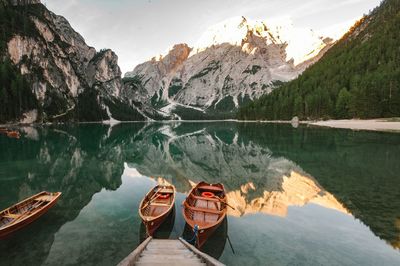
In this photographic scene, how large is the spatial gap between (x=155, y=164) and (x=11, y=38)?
660 feet

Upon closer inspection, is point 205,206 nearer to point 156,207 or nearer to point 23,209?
point 156,207

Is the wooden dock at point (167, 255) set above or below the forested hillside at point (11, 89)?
below

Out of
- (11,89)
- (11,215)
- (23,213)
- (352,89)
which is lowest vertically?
(23,213)

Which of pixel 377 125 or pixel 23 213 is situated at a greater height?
pixel 377 125

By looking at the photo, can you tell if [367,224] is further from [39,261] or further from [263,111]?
[263,111]

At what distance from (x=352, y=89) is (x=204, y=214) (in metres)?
138

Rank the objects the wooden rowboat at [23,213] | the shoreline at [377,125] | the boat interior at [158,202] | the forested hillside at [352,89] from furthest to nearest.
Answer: the forested hillside at [352,89] → the shoreline at [377,125] → the boat interior at [158,202] → the wooden rowboat at [23,213]

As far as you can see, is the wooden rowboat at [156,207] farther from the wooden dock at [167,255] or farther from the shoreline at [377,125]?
the shoreline at [377,125]

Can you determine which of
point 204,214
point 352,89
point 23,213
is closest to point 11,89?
point 23,213

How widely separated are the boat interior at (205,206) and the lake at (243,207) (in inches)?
54.0

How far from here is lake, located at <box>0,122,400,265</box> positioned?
48.4 feet

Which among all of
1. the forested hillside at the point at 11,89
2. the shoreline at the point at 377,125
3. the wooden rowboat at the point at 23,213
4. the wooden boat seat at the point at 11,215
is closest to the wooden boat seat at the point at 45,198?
the wooden rowboat at the point at 23,213

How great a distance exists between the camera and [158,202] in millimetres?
19891

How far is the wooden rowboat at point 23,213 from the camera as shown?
15969 millimetres
